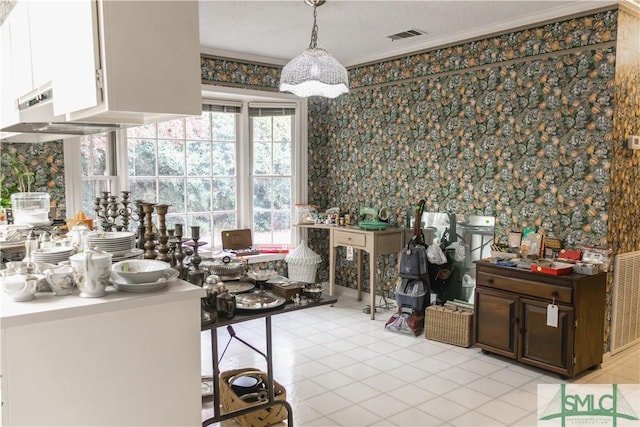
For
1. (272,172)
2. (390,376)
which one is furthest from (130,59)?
(272,172)

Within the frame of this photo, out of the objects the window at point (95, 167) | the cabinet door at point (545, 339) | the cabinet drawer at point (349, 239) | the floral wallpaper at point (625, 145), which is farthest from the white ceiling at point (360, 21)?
the cabinet door at point (545, 339)

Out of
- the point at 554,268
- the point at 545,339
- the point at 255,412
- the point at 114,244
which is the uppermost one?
the point at 114,244

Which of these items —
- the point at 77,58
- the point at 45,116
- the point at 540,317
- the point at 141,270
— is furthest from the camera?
the point at 540,317

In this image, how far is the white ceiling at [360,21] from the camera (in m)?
3.93

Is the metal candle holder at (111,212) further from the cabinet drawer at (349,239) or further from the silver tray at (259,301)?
the cabinet drawer at (349,239)

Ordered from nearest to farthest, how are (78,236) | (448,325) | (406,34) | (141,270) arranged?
(141,270) → (78,236) → (448,325) → (406,34)

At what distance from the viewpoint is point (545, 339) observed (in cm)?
381

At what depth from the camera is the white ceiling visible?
12.9ft

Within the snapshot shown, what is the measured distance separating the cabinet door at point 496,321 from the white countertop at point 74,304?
2.85 meters

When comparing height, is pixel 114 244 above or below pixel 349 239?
above

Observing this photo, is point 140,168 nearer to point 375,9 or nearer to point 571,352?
point 375,9

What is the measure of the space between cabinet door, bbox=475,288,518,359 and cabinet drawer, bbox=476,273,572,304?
0.06 meters

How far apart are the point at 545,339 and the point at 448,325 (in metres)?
0.89

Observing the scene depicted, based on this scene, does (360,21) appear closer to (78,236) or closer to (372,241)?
(372,241)
